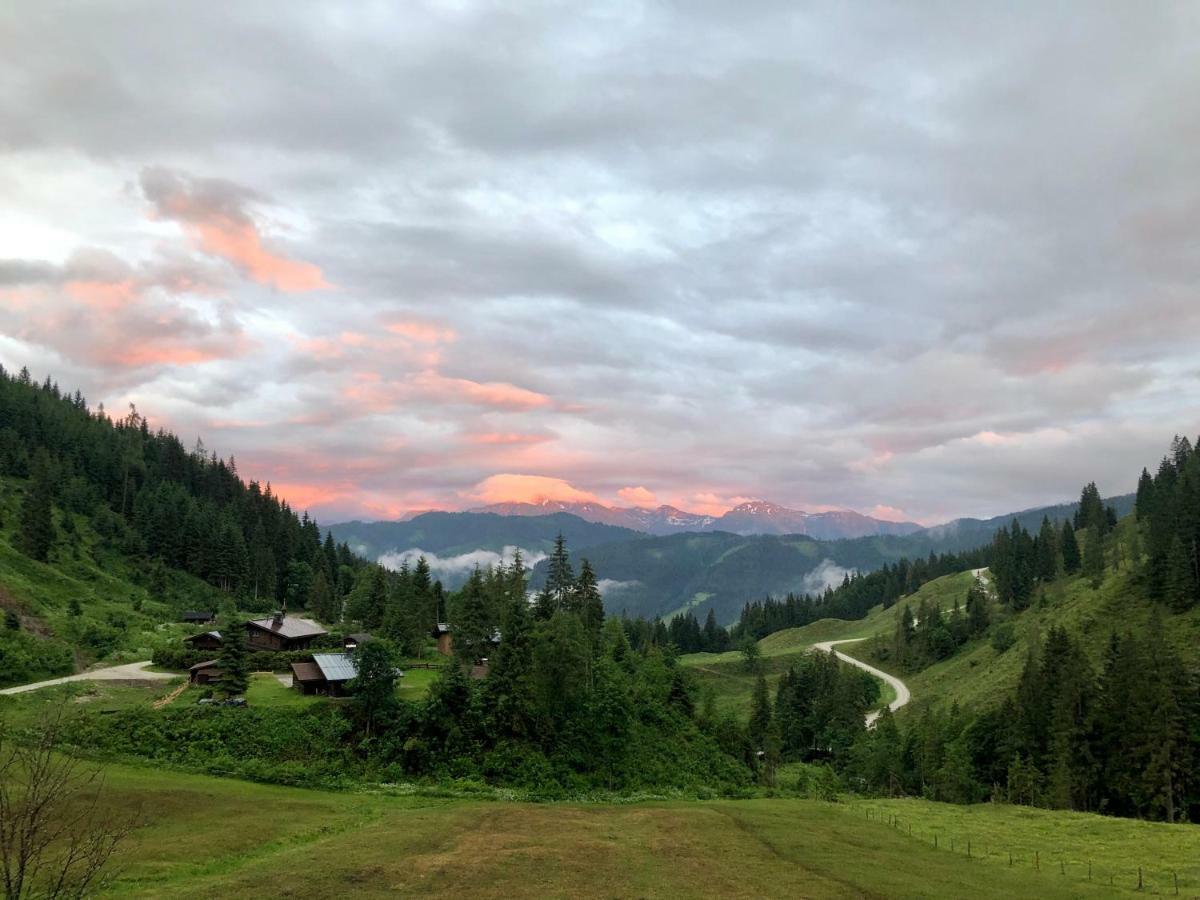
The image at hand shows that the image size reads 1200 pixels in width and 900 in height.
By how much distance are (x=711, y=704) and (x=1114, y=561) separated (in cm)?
11854

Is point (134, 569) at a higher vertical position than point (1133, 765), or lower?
higher

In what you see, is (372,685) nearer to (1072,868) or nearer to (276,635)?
(276,635)

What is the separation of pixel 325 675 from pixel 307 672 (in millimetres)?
3778

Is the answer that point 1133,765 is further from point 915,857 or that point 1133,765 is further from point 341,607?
point 341,607

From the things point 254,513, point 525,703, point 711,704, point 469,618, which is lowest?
point 711,704

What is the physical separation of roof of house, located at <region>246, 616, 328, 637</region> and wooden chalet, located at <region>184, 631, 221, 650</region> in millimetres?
8463

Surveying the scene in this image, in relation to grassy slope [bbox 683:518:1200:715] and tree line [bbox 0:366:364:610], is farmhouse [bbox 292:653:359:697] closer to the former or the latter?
tree line [bbox 0:366:364:610]

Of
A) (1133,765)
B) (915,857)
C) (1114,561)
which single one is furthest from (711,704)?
(1114,561)

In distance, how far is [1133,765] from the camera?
73.6 metres

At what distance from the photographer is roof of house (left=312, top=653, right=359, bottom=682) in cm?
7412

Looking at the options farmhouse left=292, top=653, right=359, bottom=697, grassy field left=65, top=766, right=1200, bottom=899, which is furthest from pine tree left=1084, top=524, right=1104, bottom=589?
farmhouse left=292, top=653, right=359, bottom=697

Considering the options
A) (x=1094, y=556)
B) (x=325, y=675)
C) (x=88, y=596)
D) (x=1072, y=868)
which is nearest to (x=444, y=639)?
(x=325, y=675)

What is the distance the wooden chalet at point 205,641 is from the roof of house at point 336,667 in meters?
19.9

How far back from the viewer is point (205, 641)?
9112 centimetres
